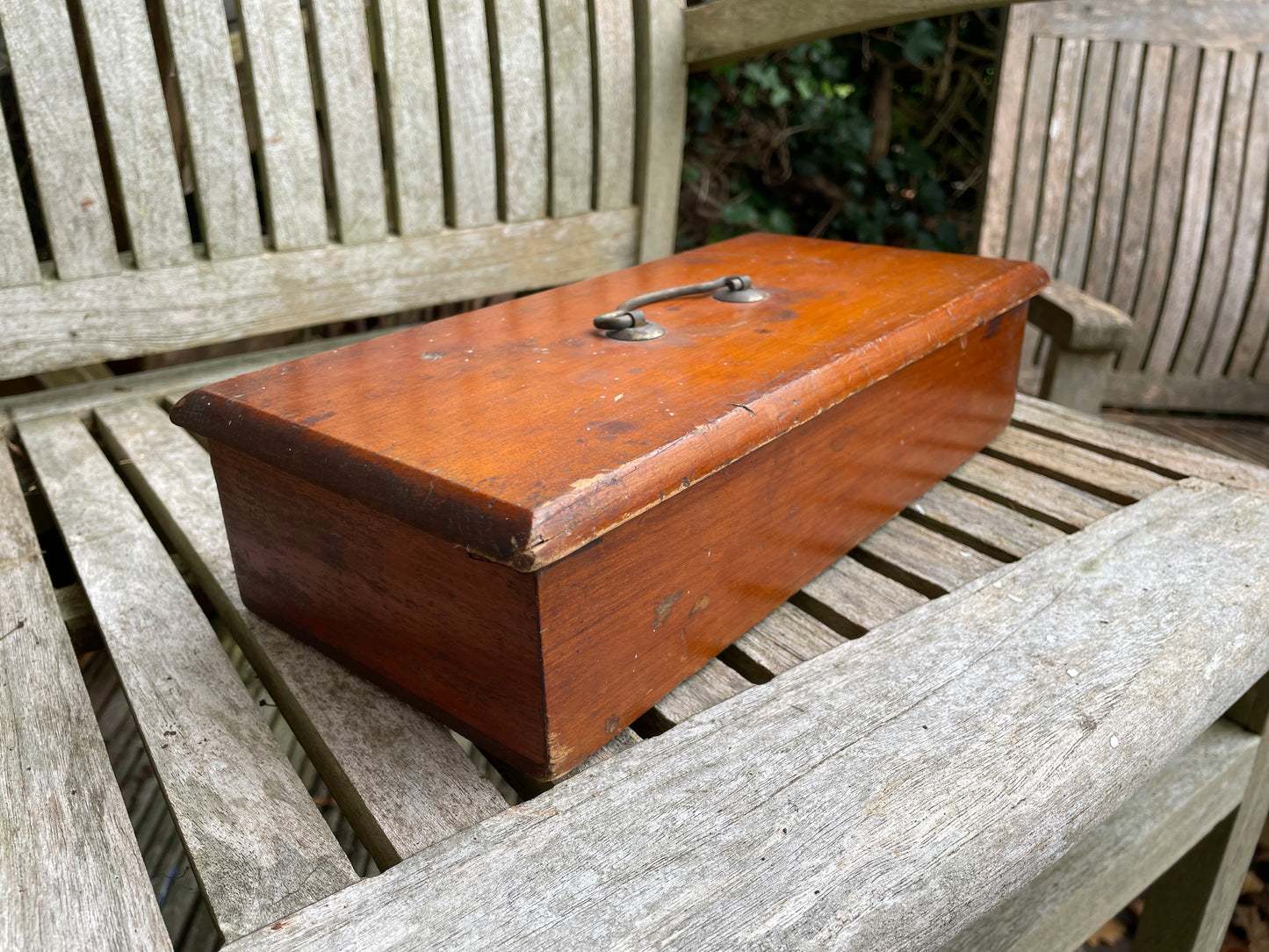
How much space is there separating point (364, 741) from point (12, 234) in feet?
3.51

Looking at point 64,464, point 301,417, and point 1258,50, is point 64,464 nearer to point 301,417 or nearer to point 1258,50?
point 301,417

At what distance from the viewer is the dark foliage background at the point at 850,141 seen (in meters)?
3.24

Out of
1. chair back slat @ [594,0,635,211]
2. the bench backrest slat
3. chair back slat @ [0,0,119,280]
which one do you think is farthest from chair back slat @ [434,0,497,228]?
chair back slat @ [0,0,119,280]

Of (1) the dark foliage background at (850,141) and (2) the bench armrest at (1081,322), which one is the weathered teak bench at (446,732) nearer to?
(2) the bench armrest at (1081,322)

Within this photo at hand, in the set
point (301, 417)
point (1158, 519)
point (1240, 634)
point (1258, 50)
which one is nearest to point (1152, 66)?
point (1258, 50)

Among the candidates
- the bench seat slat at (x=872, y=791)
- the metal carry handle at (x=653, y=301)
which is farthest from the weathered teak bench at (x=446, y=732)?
the metal carry handle at (x=653, y=301)

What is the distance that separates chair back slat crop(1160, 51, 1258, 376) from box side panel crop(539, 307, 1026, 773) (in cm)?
130

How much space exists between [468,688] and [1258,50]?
2409mm

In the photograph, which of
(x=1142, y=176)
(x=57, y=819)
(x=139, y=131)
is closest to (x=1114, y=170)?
(x=1142, y=176)

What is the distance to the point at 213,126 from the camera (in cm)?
157

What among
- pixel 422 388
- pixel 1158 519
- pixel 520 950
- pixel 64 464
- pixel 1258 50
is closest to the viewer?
pixel 520 950

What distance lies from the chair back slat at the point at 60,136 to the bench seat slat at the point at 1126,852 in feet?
5.12

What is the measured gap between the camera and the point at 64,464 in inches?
56.9

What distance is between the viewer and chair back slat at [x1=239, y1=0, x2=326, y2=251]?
158 cm
